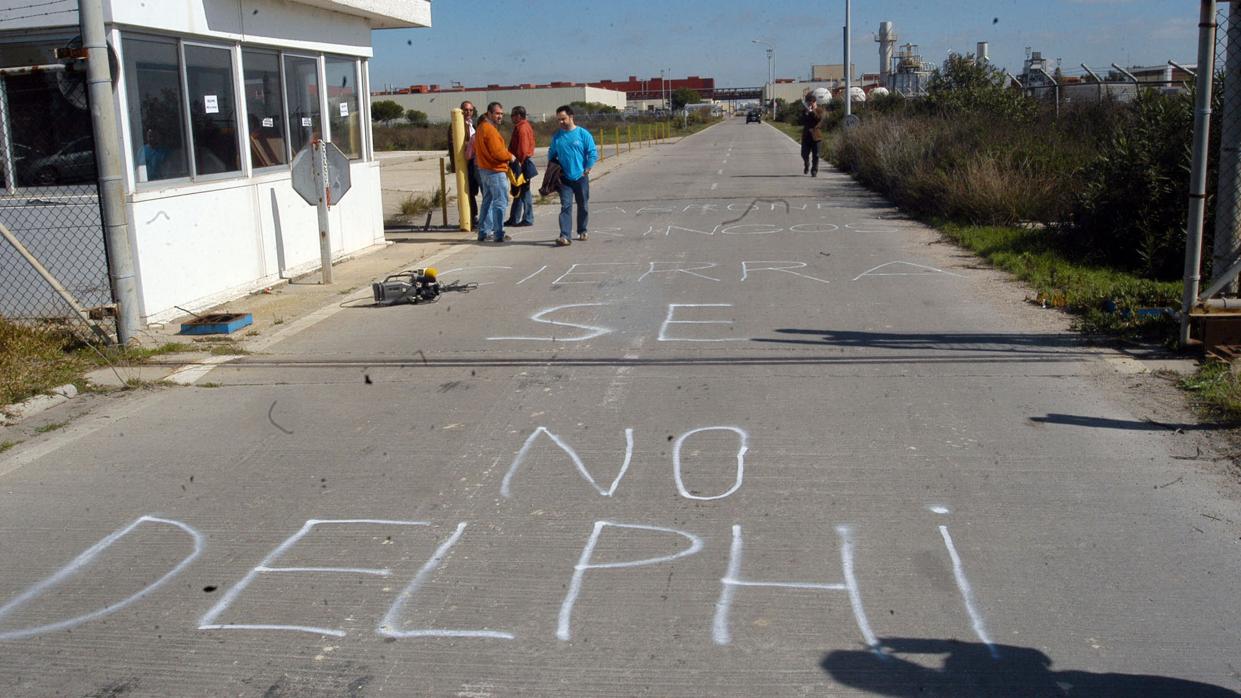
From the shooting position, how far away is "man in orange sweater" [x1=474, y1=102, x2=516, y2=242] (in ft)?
46.4

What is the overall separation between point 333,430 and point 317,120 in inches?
311

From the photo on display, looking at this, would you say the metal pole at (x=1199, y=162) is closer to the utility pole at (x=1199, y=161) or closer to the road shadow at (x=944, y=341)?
the utility pole at (x=1199, y=161)

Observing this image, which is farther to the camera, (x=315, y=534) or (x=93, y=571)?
(x=315, y=534)

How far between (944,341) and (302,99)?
27.3ft

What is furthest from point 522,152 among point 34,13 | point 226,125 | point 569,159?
point 34,13

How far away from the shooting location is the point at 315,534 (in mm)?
4840

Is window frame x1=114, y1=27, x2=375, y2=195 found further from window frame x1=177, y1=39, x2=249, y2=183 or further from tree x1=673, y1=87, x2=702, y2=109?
tree x1=673, y1=87, x2=702, y2=109

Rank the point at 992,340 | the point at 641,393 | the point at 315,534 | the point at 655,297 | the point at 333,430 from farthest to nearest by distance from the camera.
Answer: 1. the point at 655,297
2. the point at 992,340
3. the point at 641,393
4. the point at 333,430
5. the point at 315,534

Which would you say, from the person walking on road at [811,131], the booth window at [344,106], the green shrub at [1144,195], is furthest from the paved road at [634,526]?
the person walking on road at [811,131]

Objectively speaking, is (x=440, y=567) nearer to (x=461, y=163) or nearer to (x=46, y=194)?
(x=46, y=194)

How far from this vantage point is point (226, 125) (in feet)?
36.1

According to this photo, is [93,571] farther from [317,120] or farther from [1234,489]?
[317,120]

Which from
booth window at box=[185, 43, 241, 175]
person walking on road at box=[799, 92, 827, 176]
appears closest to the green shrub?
booth window at box=[185, 43, 241, 175]

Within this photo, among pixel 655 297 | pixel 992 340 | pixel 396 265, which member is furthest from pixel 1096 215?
pixel 396 265
